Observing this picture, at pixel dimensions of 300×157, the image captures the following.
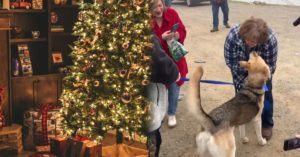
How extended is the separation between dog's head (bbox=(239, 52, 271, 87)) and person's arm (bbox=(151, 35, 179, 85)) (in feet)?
3.46

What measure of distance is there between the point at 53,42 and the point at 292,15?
43.3 ft

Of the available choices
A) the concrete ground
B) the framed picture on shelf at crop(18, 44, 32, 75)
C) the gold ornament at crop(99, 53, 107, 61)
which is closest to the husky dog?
the concrete ground

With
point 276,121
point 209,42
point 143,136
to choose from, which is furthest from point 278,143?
point 209,42

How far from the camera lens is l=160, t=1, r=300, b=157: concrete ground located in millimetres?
5621

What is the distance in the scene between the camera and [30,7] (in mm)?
5961

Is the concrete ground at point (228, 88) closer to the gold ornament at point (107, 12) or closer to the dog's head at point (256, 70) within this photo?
the dog's head at point (256, 70)

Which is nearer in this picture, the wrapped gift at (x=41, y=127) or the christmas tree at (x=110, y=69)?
the christmas tree at (x=110, y=69)

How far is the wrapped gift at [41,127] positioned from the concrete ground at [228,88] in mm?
1333

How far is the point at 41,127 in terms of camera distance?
18.1 ft

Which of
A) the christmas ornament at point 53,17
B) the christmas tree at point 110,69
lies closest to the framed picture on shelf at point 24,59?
the christmas ornament at point 53,17

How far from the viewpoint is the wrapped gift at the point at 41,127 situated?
550 cm

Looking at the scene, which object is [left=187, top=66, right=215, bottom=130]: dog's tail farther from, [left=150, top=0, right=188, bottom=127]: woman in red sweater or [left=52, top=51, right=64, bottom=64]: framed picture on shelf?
[left=52, top=51, right=64, bottom=64]: framed picture on shelf

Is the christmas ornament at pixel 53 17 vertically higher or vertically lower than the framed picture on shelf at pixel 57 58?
higher

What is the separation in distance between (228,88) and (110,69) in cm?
377
